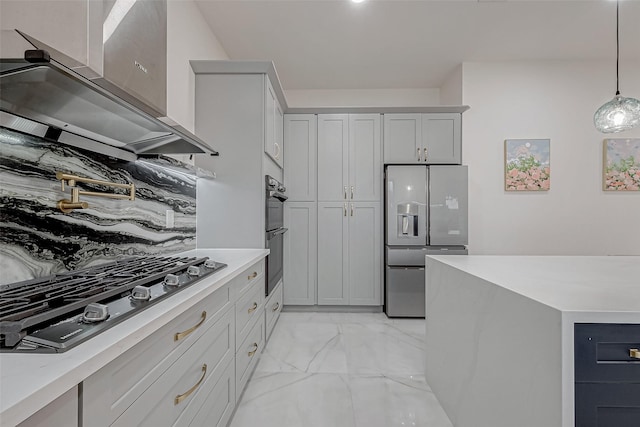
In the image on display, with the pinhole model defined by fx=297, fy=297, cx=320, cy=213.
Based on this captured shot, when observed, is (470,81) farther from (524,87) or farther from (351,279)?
(351,279)

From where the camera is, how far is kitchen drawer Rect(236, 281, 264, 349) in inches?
66.3

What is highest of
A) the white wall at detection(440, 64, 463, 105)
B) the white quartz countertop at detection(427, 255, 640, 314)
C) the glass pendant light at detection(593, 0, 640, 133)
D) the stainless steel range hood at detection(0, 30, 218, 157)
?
the white wall at detection(440, 64, 463, 105)

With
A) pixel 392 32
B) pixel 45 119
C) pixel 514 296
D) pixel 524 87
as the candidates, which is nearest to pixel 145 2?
pixel 45 119

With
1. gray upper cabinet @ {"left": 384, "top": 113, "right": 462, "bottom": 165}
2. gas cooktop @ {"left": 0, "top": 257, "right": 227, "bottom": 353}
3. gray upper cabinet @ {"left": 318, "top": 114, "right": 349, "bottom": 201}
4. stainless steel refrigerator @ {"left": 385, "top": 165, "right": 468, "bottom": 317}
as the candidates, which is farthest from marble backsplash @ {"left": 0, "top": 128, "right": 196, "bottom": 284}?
gray upper cabinet @ {"left": 384, "top": 113, "right": 462, "bottom": 165}

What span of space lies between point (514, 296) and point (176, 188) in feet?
7.02

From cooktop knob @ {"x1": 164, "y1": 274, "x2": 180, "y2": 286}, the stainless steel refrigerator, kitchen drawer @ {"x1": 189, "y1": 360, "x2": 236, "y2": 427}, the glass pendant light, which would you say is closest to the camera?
cooktop knob @ {"x1": 164, "y1": 274, "x2": 180, "y2": 286}

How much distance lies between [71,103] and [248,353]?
1590 millimetres

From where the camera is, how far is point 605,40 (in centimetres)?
312

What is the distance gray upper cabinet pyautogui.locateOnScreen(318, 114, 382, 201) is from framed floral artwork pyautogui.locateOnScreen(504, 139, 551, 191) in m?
1.55

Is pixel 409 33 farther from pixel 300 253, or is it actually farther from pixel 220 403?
pixel 220 403

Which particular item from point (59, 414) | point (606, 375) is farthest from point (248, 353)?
point (606, 375)

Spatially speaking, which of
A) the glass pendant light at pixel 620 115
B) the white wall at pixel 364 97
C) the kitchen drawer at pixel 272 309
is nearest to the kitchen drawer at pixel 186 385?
the kitchen drawer at pixel 272 309

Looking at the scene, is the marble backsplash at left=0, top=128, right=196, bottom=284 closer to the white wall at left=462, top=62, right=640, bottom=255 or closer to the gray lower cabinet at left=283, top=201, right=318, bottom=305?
the gray lower cabinet at left=283, top=201, right=318, bottom=305

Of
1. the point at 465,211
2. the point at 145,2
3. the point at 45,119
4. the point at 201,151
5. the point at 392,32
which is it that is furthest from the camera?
the point at 465,211
